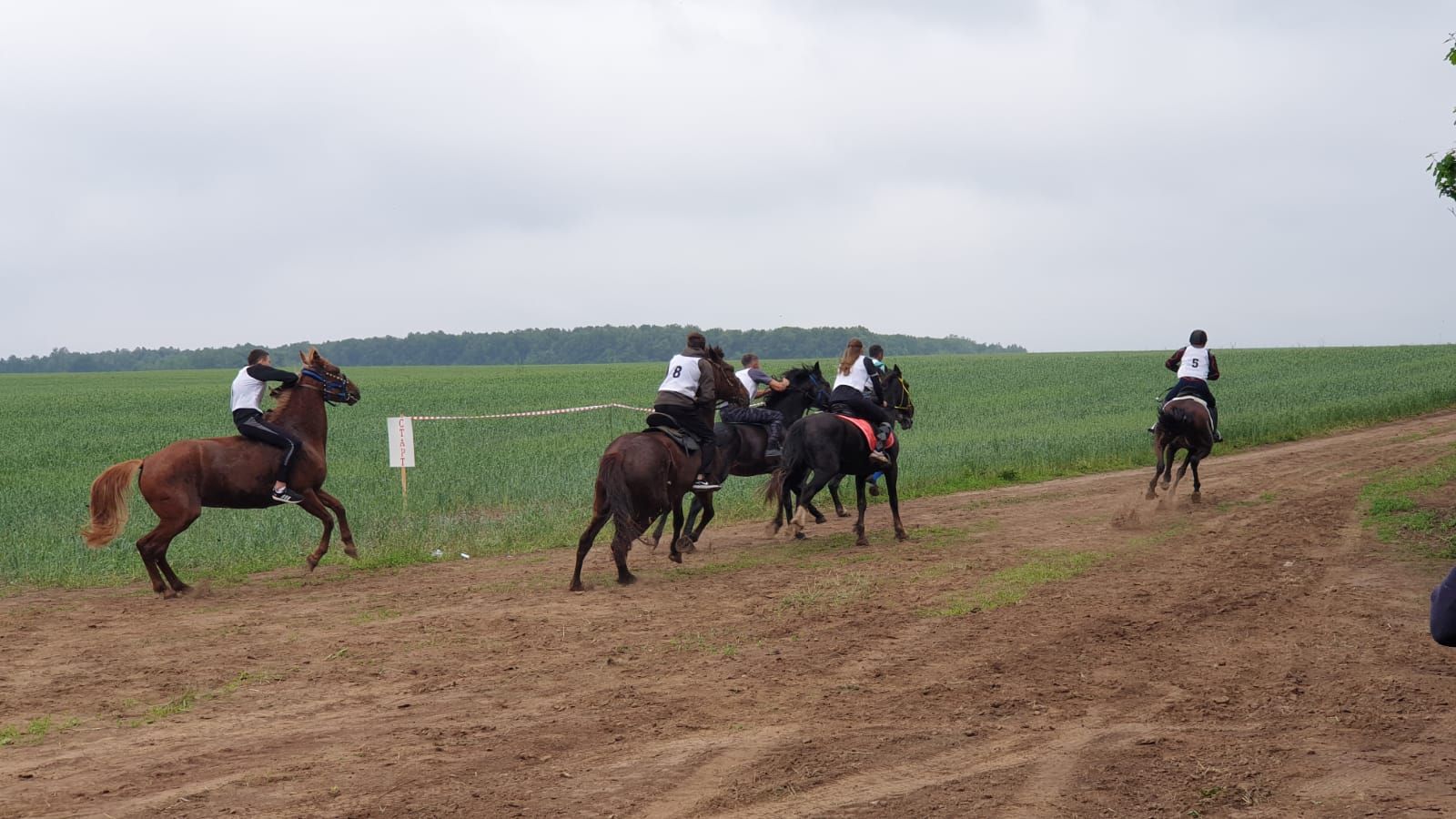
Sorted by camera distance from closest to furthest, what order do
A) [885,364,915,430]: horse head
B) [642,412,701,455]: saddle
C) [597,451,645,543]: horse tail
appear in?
1. [597,451,645,543]: horse tail
2. [642,412,701,455]: saddle
3. [885,364,915,430]: horse head

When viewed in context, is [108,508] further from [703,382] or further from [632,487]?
[703,382]

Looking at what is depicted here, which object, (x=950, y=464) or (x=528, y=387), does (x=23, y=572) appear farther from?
(x=528, y=387)

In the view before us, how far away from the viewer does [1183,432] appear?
55.4 feet

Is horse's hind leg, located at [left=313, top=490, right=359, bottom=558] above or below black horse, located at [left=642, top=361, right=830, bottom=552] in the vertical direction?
below

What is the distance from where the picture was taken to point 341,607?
1141cm

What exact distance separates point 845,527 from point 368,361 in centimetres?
12925

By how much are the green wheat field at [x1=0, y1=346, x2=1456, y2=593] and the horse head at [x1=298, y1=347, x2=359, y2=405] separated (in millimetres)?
1937

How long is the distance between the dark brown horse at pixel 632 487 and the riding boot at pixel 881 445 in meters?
2.85

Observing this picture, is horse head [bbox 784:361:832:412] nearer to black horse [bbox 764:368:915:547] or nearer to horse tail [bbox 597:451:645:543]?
black horse [bbox 764:368:915:547]

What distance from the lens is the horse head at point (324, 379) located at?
13492 millimetres

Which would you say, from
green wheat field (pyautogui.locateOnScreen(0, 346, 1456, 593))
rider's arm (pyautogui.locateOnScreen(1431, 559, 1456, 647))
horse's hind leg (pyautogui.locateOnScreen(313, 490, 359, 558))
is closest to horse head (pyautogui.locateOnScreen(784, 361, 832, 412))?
green wheat field (pyautogui.locateOnScreen(0, 346, 1456, 593))

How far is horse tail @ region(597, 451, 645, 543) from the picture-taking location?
11.8 m

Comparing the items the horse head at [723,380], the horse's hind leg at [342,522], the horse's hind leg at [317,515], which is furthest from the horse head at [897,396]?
the horse's hind leg at [317,515]

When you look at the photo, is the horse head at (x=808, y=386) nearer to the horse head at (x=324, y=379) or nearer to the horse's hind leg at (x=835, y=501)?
the horse's hind leg at (x=835, y=501)
